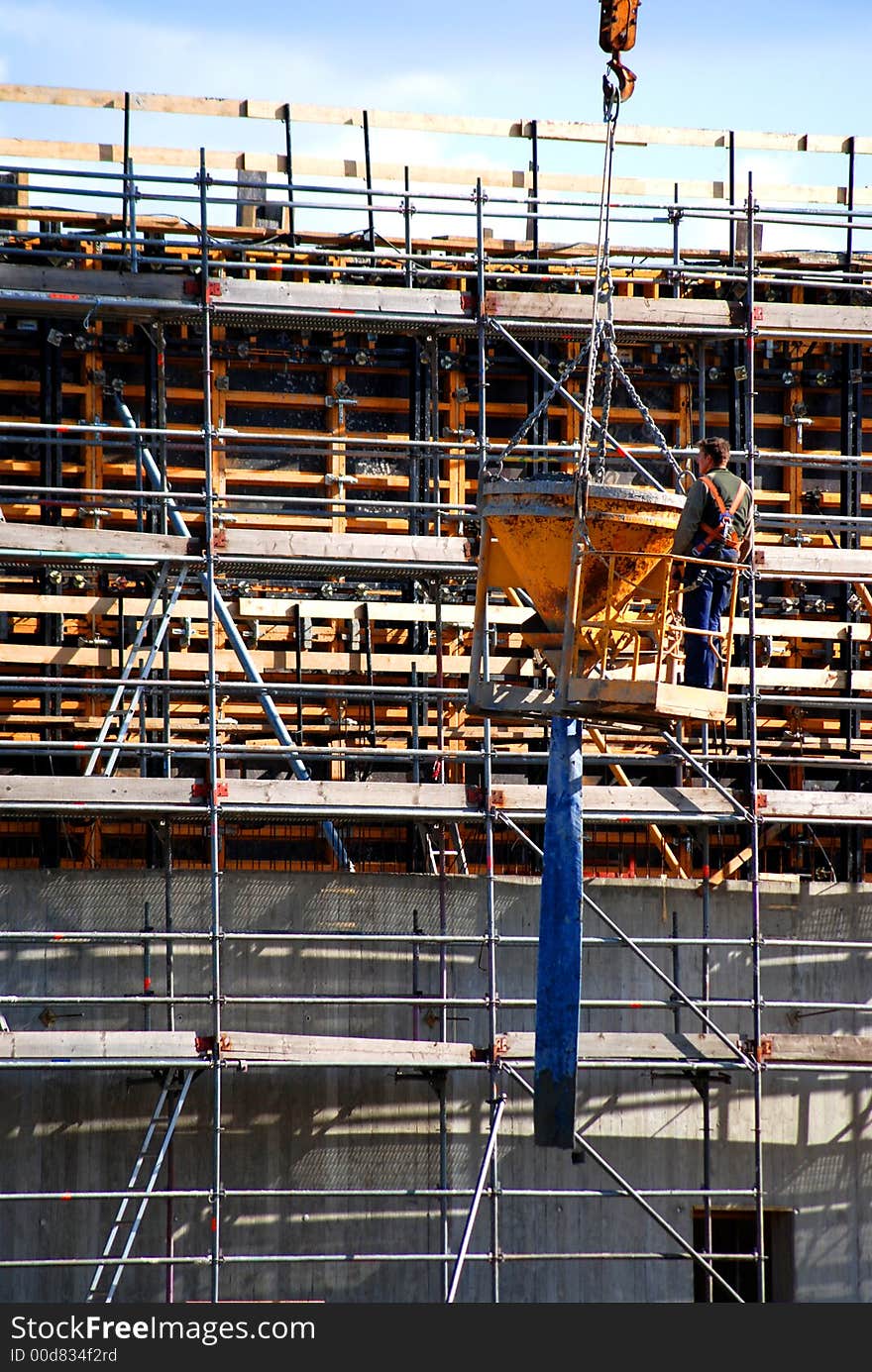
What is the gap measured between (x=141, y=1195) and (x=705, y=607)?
6.22 meters

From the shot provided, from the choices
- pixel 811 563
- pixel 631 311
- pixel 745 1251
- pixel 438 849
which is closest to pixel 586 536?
pixel 811 563

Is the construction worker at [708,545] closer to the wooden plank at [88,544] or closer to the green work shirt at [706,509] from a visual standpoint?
the green work shirt at [706,509]

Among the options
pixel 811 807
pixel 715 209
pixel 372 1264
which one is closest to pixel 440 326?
pixel 715 209

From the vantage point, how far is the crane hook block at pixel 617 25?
1387 centimetres

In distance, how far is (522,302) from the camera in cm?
1702

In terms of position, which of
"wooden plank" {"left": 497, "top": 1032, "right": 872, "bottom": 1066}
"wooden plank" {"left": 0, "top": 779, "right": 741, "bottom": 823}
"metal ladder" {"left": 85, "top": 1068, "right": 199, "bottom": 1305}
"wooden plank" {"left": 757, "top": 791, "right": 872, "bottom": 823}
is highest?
"wooden plank" {"left": 0, "top": 779, "right": 741, "bottom": 823}

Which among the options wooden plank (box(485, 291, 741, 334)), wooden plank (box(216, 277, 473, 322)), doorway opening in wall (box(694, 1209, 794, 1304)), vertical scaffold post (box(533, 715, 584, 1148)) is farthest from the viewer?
wooden plank (box(485, 291, 741, 334))

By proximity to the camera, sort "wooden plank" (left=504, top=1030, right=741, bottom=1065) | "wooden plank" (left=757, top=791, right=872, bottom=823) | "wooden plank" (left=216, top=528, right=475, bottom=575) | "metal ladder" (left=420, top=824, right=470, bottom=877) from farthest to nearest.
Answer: "metal ladder" (left=420, top=824, right=470, bottom=877) → "wooden plank" (left=757, top=791, right=872, bottom=823) → "wooden plank" (left=216, top=528, right=475, bottom=575) → "wooden plank" (left=504, top=1030, right=741, bottom=1065)

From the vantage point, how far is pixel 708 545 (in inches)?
544

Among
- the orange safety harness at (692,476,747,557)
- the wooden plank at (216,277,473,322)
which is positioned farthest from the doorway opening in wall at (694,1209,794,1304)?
the wooden plank at (216,277,473,322)

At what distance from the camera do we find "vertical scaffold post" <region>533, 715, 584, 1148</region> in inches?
478

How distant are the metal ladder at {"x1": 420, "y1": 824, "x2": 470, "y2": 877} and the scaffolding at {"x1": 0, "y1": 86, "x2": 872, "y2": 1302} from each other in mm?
115

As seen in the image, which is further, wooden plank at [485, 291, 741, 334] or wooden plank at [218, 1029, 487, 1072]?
wooden plank at [485, 291, 741, 334]

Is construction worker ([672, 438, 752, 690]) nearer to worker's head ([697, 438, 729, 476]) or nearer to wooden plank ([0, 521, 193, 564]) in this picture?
worker's head ([697, 438, 729, 476])
